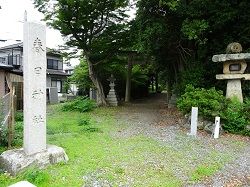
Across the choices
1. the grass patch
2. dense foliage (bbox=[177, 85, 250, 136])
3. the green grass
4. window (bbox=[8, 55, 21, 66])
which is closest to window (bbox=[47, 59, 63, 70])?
window (bbox=[8, 55, 21, 66])

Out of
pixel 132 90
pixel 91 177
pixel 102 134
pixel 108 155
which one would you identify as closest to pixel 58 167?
pixel 91 177

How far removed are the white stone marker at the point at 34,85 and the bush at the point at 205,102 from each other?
685 cm

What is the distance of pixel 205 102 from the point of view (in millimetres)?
11711

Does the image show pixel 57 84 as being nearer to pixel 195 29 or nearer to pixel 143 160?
→ pixel 195 29

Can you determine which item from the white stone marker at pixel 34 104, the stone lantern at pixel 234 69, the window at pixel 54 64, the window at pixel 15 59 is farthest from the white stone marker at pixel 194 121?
the window at pixel 54 64

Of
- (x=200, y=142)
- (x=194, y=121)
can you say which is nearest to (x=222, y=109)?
(x=194, y=121)

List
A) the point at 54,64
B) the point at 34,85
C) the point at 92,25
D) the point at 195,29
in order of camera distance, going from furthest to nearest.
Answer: the point at 54,64 → the point at 92,25 → the point at 195,29 → the point at 34,85

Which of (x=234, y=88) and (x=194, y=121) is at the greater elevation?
(x=234, y=88)

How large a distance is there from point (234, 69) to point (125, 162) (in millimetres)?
8430

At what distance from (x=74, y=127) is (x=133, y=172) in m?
6.05

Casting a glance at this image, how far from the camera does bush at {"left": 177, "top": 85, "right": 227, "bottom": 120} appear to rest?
11531 millimetres

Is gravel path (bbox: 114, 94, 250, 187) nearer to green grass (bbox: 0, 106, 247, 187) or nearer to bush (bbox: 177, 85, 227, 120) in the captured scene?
green grass (bbox: 0, 106, 247, 187)

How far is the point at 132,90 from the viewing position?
2941 cm

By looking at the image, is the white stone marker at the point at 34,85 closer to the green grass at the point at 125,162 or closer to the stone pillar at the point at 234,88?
the green grass at the point at 125,162
